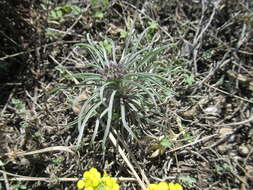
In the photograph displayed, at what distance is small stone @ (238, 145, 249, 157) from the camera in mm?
2123

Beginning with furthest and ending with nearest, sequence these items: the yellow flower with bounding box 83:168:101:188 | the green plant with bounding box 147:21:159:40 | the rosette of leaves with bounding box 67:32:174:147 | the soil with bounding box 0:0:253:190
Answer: the green plant with bounding box 147:21:159:40 → the soil with bounding box 0:0:253:190 → the rosette of leaves with bounding box 67:32:174:147 → the yellow flower with bounding box 83:168:101:188

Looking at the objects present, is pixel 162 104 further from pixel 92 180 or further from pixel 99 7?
pixel 99 7

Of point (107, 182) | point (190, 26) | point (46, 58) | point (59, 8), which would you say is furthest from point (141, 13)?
point (107, 182)

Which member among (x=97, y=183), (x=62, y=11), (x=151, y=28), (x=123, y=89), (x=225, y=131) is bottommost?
(x=97, y=183)

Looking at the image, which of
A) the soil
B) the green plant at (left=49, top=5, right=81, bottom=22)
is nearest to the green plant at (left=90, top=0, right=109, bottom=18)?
the soil

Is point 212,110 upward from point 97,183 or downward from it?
upward

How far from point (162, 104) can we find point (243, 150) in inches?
28.7

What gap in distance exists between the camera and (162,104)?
2.19m

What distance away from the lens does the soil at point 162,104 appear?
→ 2.06 meters

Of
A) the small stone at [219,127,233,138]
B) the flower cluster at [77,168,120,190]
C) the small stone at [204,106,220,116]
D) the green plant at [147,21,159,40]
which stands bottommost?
the flower cluster at [77,168,120,190]

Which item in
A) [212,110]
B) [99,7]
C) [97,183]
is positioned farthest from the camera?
[99,7]

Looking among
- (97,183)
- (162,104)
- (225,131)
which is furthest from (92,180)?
(225,131)

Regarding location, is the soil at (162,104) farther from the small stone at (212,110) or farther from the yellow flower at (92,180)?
the yellow flower at (92,180)

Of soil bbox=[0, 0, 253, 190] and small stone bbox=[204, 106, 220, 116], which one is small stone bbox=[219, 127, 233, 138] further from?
small stone bbox=[204, 106, 220, 116]
